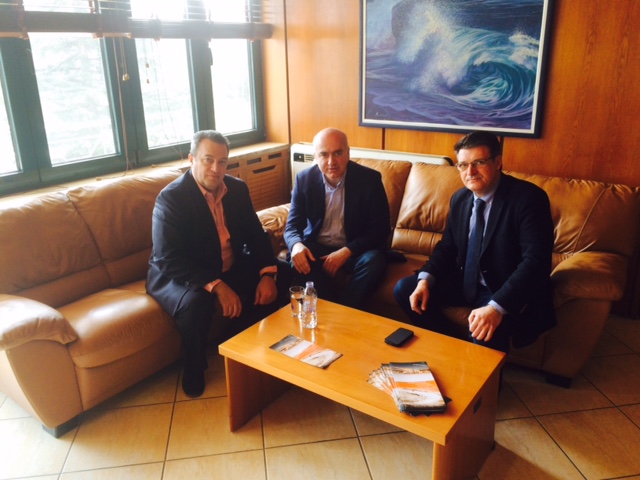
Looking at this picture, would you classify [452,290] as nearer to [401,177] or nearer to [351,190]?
[351,190]

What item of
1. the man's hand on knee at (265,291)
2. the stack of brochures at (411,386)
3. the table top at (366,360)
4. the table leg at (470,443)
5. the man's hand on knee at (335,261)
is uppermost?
the man's hand on knee at (335,261)

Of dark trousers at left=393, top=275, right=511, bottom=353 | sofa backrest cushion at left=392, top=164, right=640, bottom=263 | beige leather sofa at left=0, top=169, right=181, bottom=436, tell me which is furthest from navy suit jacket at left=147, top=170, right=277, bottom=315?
sofa backrest cushion at left=392, top=164, right=640, bottom=263

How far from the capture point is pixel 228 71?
4059 mm

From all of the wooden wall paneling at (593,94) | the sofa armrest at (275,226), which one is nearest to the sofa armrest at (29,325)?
the sofa armrest at (275,226)

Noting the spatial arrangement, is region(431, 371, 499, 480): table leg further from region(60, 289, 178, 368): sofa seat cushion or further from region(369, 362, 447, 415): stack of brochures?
region(60, 289, 178, 368): sofa seat cushion

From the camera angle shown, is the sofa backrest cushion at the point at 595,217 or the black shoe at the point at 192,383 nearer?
the black shoe at the point at 192,383

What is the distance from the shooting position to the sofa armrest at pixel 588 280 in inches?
90.5

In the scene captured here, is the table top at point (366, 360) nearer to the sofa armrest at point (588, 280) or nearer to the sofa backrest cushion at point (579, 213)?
the sofa armrest at point (588, 280)

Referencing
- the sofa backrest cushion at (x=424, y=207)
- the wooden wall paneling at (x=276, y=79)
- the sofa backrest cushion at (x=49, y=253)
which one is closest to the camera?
the sofa backrest cushion at (x=49, y=253)

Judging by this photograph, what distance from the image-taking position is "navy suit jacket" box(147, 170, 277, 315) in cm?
249

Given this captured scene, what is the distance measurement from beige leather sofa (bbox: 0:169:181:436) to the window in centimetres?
52

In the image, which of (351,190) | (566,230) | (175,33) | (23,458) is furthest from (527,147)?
(23,458)

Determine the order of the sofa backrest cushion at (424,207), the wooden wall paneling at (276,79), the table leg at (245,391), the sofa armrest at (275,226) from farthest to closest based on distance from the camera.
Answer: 1. the wooden wall paneling at (276,79)
2. the sofa armrest at (275,226)
3. the sofa backrest cushion at (424,207)
4. the table leg at (245,391)

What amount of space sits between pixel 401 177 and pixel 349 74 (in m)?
0.98
